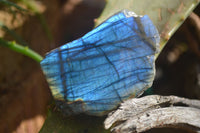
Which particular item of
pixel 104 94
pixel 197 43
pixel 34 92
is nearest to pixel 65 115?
pixel 104 94

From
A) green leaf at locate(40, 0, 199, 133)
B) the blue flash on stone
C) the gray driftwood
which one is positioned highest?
green leaf at locate(40, 0, 199, 133)

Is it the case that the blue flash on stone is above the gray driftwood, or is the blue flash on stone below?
above

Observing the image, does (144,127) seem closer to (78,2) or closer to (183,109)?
(183,109)

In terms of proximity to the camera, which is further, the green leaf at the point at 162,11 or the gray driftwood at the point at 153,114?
the green leaf at the point at 162,11

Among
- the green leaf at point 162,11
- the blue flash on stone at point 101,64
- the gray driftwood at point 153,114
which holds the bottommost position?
the gray driftwood at point 153,114

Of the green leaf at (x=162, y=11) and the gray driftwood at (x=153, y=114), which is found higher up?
the green leaf at (x=162, y=11)

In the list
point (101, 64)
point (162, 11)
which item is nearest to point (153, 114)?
point (101, 64)

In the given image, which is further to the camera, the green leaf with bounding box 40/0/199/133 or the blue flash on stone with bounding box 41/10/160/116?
the green leaf with bounding box 40/0/199/133

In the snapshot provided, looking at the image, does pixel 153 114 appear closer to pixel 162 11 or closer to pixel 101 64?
pixel 101 64
